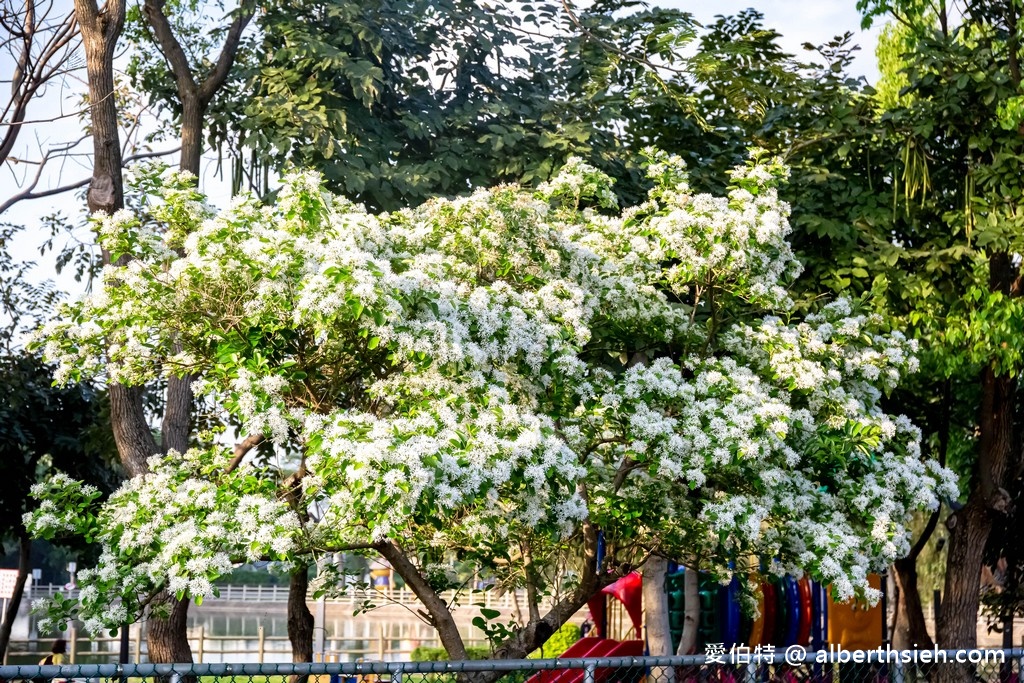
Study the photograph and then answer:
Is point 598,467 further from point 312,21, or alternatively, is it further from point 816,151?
point 312,21

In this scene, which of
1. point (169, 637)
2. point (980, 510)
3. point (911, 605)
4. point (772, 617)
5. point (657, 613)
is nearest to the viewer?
point (169, 637)

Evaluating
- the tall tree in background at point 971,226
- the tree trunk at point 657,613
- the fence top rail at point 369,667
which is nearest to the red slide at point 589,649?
the tree trunk at point 657,613

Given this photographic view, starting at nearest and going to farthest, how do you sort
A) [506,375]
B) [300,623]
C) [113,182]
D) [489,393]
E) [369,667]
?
[369,667], [489,393], [506,375], [113,182], [300,623]

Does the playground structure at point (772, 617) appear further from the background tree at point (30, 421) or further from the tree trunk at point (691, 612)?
the background tree at point (30, 421)

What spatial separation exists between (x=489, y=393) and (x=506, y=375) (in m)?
0.59

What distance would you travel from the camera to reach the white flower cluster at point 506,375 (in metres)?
7.61

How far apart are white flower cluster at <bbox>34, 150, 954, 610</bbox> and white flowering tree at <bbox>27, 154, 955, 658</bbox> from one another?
3cm

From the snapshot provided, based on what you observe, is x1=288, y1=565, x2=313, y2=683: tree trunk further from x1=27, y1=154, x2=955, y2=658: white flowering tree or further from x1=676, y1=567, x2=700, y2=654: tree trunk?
x1=676, y1=567, x2=700, y2=654: tree trunk

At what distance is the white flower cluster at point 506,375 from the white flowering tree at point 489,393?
25 mm

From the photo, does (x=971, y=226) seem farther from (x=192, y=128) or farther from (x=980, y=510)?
(x=192, y=128)

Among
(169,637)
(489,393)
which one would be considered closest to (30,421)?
(169,637)

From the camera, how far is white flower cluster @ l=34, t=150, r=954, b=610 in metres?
7.61

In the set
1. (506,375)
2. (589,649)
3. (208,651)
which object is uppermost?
(506,375)

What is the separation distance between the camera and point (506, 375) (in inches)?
341
